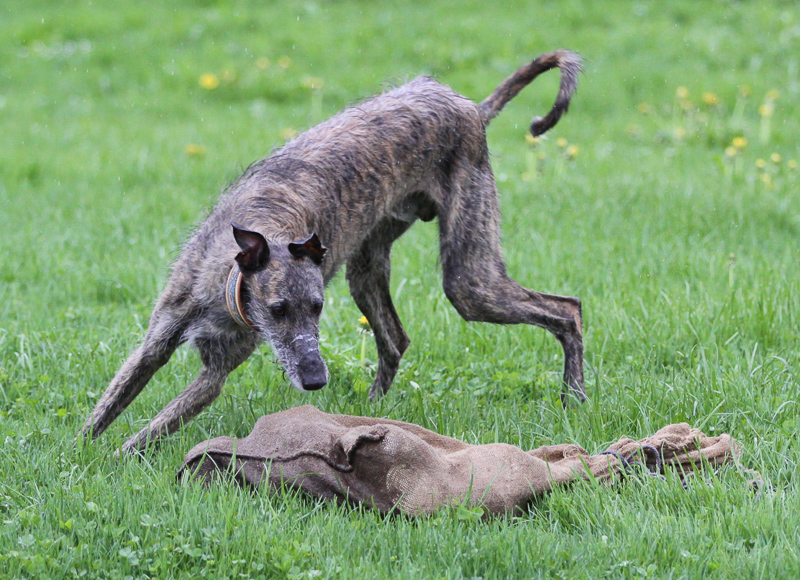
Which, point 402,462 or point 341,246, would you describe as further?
point 341,246

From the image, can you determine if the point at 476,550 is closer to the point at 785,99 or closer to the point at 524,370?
the point at 524,370

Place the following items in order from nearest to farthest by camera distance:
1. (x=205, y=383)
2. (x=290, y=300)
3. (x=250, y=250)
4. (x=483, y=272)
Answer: (x=250, y=250) → (x=290, y=300) → (x=205, y=383) → (x=483, y=272)

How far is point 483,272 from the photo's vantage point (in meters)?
5.04

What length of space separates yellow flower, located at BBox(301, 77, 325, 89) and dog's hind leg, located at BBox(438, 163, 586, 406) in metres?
7.55

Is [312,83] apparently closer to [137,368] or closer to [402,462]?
[137,368]

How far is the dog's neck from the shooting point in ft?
12.9

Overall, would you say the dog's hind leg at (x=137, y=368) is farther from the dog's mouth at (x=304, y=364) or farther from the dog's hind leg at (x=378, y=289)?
the dog's hind leg at (x=378, y=289)

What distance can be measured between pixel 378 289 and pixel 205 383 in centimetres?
138

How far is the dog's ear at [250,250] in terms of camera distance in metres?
3.72

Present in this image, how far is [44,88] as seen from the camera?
13508mm

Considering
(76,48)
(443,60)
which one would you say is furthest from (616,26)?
(76,48)

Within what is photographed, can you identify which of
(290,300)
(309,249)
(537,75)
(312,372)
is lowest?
(312,372)

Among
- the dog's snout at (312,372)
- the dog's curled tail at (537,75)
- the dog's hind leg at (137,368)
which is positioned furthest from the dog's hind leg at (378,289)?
the dog's snout at (312,372)

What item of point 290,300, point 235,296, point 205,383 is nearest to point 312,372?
point 290,300
